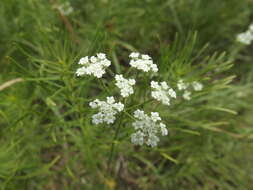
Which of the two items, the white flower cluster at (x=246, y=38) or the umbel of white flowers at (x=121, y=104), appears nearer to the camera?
the umbel of white flowers at (x=121, y=104)

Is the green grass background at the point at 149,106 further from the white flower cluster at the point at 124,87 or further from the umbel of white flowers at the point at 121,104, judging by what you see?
the white flower cluster at the point at 124,87

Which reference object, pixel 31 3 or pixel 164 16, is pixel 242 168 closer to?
pixel 164 16

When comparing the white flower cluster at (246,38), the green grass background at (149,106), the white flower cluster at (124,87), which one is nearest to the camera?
the white flower cluster at (124,87)

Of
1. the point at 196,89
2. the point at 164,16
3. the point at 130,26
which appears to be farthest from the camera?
the point at 164,16

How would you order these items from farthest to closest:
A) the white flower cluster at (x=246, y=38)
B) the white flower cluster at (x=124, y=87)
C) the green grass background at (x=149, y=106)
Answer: the white flower cluster at (x=246, y=38), the green grass background at (x=149, y=106), the white flower cluster at (x=124, y=87)

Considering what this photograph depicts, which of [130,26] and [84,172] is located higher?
[130,26]

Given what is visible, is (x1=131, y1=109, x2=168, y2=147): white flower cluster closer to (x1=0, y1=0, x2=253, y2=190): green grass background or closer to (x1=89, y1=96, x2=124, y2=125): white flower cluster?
(x1=89, y1=96, x2=124, y2=125): white flower cluster

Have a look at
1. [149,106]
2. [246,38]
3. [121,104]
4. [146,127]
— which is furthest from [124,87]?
[246,38]

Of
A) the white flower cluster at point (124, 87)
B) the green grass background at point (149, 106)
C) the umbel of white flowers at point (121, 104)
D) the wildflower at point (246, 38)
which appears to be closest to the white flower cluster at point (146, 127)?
the umbel of white flowers at point (121, 104)

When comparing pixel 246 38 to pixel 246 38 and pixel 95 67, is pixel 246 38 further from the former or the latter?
pixel 95 67

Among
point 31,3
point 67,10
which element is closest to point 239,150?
point 67,10
